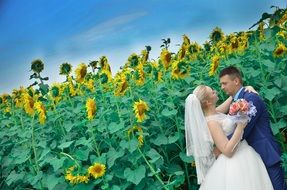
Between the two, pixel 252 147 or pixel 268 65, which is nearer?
pixel 252 147

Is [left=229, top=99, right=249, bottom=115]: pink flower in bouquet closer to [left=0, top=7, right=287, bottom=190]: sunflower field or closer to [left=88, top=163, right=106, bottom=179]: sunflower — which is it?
[left=0, top=7, right=287, bottom=190]: sunflower field

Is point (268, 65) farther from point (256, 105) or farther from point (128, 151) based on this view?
point (128, 151)

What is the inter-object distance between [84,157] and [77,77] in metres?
0.79

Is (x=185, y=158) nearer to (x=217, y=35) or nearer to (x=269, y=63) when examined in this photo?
(x=269, y=63)

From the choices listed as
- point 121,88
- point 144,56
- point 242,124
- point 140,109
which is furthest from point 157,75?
point 242,124

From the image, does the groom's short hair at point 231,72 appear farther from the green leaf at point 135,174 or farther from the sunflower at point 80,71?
the sunflower at point 80,71

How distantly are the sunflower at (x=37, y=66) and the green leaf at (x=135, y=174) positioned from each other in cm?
146

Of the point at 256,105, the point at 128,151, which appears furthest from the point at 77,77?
the point at 256,105

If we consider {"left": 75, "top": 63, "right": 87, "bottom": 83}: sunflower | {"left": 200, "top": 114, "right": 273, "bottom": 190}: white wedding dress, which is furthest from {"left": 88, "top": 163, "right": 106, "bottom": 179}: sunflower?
{"left": 75, "top": 63, "right": 87, "bottom": 83}: sunflower

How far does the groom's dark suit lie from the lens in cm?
420

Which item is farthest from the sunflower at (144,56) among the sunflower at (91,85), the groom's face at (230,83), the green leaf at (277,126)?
the groom's face at (230,83)

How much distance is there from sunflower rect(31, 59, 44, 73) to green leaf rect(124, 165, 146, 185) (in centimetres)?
146

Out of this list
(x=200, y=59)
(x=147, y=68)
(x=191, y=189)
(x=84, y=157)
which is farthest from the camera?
(x=200, y=59)

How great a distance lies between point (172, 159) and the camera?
16.3 ft
